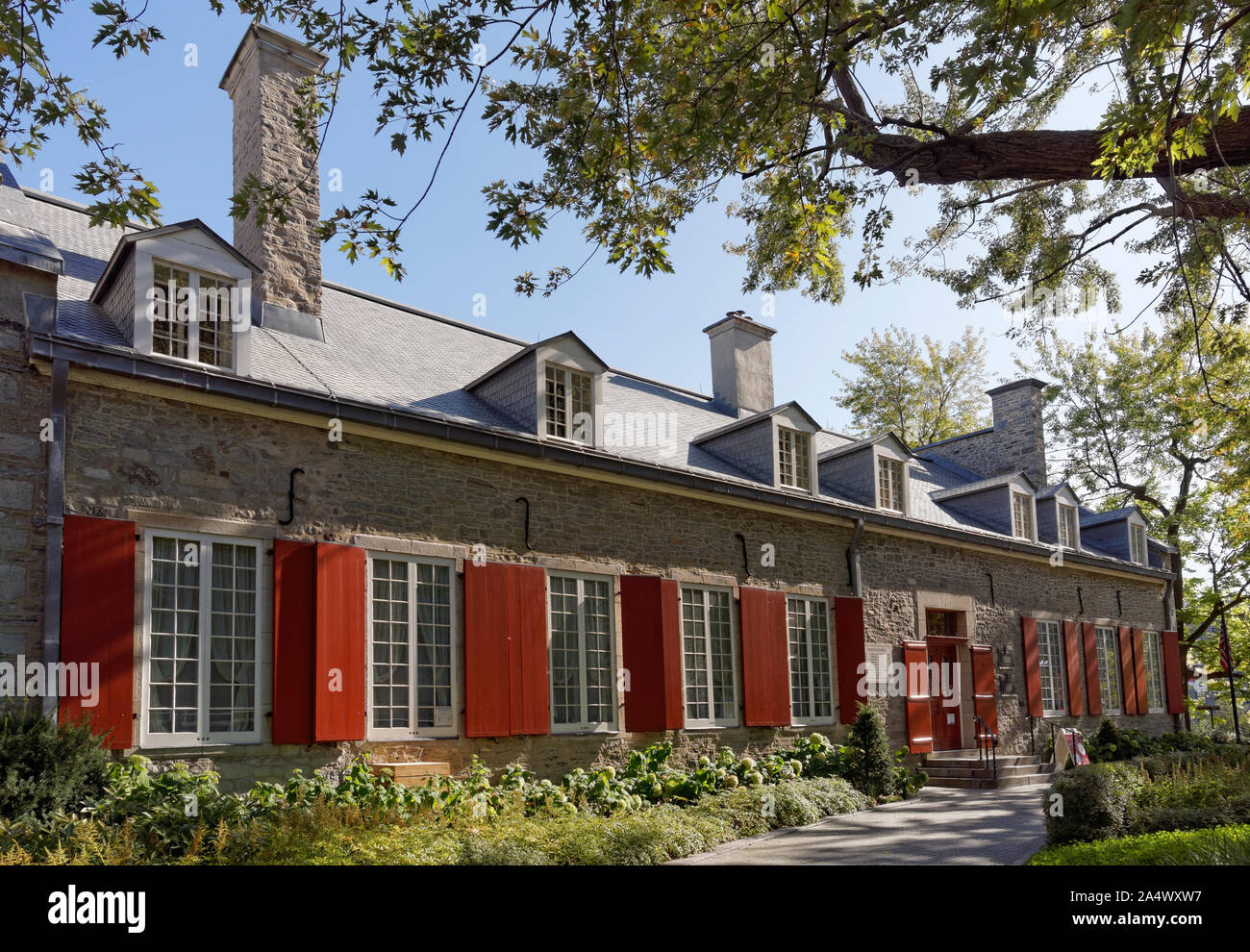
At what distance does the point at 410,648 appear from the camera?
10695mm

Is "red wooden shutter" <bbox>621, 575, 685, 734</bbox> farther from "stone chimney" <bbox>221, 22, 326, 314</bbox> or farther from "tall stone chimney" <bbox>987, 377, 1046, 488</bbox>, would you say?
"tall stone chimney" <bbox>987, 377, 1046, 488</bbox>

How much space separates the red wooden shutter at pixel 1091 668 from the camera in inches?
836

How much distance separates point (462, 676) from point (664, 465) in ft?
12.7

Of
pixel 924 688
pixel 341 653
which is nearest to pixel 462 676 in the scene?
pixel 341 653

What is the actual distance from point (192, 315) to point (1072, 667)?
17921 millimetres

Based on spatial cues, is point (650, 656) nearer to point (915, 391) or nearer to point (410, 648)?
point (410, 648)

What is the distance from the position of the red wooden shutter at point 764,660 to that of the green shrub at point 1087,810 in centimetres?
496

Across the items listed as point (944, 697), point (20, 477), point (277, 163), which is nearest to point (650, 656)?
point (20, 477)

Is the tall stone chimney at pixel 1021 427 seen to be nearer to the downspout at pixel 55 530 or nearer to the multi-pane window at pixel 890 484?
the multi-pane window at pixel 890 484

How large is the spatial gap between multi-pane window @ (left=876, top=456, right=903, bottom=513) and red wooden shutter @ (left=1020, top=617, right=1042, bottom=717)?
13.5 ft

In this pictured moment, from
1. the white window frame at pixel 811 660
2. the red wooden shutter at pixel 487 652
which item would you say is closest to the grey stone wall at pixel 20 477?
the red wooden shutter at pixel 487 652

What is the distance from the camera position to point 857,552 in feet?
53.0

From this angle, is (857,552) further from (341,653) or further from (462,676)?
(341,653)

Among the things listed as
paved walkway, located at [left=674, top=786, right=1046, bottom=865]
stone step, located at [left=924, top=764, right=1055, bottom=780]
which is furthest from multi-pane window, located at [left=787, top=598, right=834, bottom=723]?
stone step, located at [left=924, top=764, right=1055, bottom=780]
